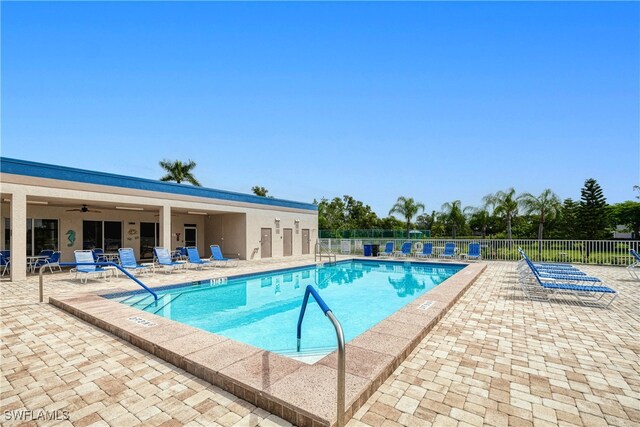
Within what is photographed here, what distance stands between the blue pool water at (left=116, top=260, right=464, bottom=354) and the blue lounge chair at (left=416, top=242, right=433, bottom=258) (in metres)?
4.16

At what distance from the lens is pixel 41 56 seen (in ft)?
30.3

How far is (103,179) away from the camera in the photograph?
37.6 ft

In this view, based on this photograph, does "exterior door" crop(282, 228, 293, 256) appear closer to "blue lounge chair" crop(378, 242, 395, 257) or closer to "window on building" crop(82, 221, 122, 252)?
"blue lounge chair" crop(378, 242, 395, 257)

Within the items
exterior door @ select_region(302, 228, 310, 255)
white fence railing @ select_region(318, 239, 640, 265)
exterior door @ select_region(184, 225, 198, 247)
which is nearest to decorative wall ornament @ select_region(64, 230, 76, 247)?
exterior door @ select_region(184, 225, 198, 247)

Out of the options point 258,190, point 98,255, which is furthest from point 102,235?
point 258,190

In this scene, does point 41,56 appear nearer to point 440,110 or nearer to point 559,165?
point 440,110

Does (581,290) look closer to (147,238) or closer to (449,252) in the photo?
(449,252)

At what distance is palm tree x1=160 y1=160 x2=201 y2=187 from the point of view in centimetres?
2752

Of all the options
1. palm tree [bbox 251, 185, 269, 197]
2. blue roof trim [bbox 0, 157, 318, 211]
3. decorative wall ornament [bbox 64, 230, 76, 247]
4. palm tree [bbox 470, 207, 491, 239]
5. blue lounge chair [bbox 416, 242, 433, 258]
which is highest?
palm tree [bbox 251, 185, 269, 197]

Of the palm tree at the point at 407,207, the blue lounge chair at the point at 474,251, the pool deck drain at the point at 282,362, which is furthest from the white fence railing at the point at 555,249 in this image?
the pool deck drain at the point at 282,362

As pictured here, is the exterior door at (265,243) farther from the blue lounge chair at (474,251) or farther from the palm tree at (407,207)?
the palm tree at (407,207)

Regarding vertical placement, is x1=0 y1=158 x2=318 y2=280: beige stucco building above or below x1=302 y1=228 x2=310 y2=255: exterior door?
above

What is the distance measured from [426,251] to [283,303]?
11.8 metres

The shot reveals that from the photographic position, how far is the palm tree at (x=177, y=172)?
1083 inches
